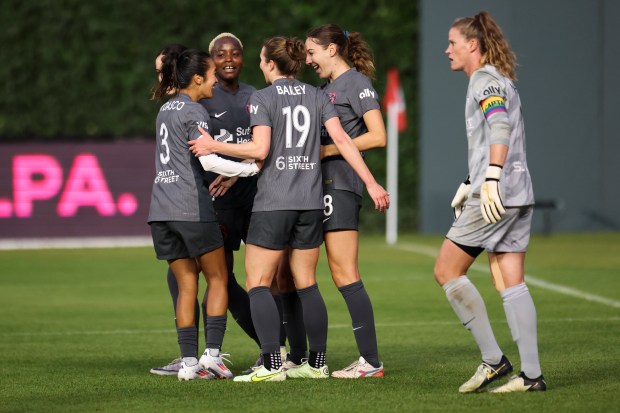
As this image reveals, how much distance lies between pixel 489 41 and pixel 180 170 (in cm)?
194

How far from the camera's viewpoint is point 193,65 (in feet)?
23.9

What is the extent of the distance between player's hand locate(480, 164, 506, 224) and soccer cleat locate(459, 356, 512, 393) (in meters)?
0.82

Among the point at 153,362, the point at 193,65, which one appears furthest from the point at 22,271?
the point at 193,65

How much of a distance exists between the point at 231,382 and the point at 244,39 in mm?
13663

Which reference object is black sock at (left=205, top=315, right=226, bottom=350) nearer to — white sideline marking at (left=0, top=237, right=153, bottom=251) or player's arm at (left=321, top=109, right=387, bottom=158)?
player's arm at (left=321, top=109, right=387, bottom=158)

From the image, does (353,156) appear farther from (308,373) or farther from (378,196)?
(308,373)

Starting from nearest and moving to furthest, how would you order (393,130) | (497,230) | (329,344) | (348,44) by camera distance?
1. (497,230)
2. (348,44)
3. (329,344)
4. (393,130)

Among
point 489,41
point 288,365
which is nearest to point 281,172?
point 288,365

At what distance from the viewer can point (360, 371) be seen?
713 centimetres

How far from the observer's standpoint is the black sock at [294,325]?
7.52 meters

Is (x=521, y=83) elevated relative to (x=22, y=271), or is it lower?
elevated

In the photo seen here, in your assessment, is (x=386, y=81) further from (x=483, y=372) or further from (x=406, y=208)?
(x=483, y=372)

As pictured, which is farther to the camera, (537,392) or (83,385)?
(83,385)

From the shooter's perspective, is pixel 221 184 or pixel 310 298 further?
pixel 221 184
